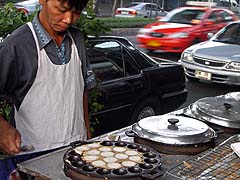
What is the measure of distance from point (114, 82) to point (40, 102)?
8.99 ft

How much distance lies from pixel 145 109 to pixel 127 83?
0.54 meters

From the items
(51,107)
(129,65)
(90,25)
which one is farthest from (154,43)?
(51,107)

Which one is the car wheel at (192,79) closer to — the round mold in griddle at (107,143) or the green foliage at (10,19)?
the green foliage at (10,19)

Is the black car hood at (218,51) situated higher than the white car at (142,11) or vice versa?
the black car hood at (218,51)

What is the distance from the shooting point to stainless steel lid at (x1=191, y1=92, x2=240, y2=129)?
7.01 feet

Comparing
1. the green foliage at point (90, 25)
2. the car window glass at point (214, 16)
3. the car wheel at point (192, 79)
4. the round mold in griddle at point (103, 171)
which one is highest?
the green foliage at point (90, 25)

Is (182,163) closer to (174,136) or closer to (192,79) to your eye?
(174,136)

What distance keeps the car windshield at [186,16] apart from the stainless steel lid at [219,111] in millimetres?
9048

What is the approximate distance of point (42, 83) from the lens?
1.94 m

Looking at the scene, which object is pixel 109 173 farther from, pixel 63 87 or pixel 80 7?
pixel 80 7

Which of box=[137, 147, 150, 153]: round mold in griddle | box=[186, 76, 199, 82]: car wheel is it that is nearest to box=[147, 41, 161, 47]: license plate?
box=[186, 76, 199, 82]: car wheel

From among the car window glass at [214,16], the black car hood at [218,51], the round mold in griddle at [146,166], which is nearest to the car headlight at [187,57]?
the black car hood at [218,51]

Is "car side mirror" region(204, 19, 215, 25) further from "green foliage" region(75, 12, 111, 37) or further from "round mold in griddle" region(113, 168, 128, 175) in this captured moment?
"round mold in griddle" region(113, 168, 128, 175)

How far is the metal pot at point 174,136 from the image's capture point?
1.82 m
